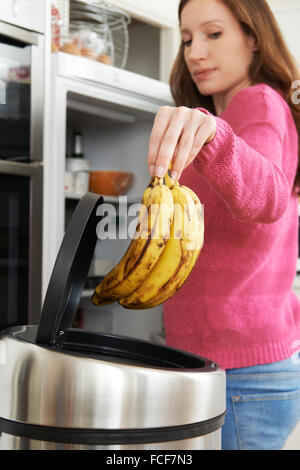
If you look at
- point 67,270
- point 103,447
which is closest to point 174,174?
point 67,270

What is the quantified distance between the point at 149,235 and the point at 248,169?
6.8 inches

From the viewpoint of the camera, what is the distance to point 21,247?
1.30 m

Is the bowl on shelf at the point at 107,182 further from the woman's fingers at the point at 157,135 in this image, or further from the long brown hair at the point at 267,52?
the woman's fingers at the point at 157,135

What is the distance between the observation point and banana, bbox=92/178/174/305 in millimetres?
490

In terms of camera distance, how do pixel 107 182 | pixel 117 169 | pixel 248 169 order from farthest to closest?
pixel 117 169 → pixel 107 182 → pixel 248 169

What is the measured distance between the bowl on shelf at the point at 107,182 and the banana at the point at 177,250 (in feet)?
3.86

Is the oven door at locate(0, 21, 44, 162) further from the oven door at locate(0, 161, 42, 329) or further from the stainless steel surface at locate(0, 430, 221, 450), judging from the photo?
the stainless steel surface at locate(0, 430, 221, 450)

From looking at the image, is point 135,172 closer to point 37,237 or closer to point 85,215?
point 37,237

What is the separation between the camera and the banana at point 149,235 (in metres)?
0.49

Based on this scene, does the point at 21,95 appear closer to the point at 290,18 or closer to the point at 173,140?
the point at 173,140

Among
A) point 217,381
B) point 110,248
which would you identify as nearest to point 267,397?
point 217,381

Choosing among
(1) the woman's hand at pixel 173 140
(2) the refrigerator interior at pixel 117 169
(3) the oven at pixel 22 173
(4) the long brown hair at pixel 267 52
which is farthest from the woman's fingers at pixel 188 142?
(2) the refrigerator interior at pixel 117 169

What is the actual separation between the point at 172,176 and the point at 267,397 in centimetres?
43

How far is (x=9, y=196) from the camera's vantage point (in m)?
1.29
